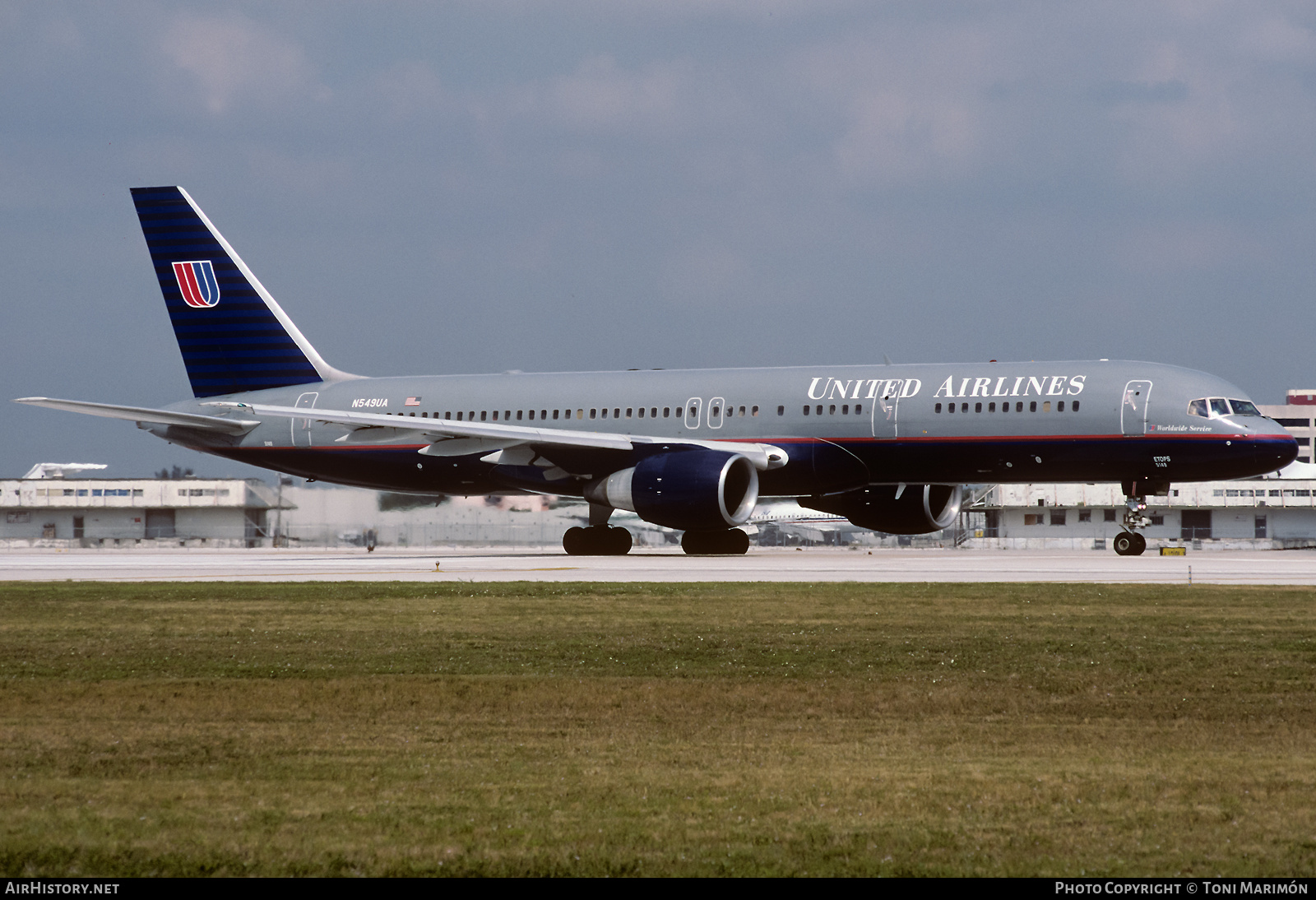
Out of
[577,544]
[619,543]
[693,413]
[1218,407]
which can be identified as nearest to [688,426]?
[693,413]

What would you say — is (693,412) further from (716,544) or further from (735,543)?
(735,543)

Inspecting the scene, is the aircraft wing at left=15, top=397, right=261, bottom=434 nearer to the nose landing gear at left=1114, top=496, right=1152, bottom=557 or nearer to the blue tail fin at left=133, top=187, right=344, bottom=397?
the blue tail fin at left=133, top=187, right=344, bottom=397

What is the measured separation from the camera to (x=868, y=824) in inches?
311

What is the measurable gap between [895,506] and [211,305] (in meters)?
21.4

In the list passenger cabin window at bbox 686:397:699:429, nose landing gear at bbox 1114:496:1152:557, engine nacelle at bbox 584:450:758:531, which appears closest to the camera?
engine nacelle at bbox 584:450:758:531

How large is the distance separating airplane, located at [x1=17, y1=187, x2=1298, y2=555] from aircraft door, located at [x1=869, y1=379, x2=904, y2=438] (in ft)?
0.16

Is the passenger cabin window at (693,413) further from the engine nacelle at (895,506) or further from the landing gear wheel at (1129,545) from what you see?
the landing gear wheel at (1129,545)

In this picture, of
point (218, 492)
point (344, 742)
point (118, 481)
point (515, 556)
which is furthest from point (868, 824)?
point (118, 481)

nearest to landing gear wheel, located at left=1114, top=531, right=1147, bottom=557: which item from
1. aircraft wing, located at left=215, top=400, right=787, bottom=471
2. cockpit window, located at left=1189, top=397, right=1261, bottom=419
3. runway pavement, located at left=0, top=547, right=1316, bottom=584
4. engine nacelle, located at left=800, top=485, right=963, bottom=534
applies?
runway pavement, located at left=0, top=547, right=1316, bottom=584

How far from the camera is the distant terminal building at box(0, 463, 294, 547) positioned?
2682 inches

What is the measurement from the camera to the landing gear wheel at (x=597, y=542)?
1624 inches

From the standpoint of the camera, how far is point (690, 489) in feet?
117

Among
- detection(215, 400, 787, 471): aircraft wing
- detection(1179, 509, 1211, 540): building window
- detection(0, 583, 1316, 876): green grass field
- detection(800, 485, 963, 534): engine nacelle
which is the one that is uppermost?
detection(215, 400, 787, 471): aircraft wing

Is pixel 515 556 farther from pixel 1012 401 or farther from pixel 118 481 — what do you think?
pixel 118 481
